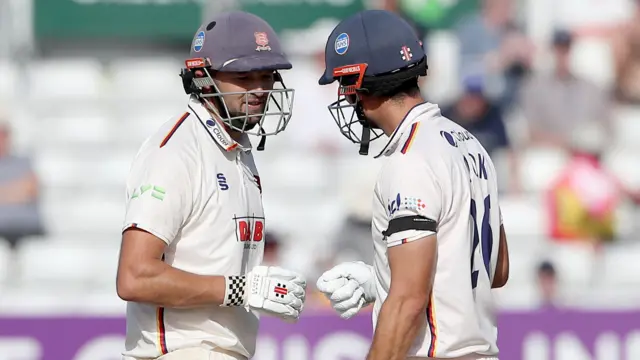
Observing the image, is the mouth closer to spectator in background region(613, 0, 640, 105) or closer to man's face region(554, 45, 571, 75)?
man's face region(554, 45, 571, 75)

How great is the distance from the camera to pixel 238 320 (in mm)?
4691

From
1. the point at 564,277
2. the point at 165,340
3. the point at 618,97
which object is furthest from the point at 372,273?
the point at 618,97

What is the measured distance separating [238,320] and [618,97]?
26.6 ft

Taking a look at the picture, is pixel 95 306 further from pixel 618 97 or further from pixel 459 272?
pixel 618 97

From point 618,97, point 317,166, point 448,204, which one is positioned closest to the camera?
point 448,204

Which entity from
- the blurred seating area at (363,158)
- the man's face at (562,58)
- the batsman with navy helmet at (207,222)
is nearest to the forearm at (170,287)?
the batsman with navy helmet at (207,222)

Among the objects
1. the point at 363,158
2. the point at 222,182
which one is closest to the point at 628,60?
the point at 363,158

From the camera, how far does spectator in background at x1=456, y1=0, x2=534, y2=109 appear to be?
441 inches

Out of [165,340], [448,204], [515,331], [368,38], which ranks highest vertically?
[368,38]

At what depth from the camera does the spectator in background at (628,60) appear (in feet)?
38.0

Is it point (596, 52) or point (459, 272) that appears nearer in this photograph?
point (459, 272)

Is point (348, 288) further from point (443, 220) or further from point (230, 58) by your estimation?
point (230, 58)

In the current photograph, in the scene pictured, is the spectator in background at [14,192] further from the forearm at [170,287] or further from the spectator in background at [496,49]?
the forearm at [170,287]

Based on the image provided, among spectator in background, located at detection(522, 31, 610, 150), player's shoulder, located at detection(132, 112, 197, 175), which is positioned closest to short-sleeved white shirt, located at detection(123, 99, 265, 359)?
player's shoulder, located at detection(132, 112, 197, 175)
